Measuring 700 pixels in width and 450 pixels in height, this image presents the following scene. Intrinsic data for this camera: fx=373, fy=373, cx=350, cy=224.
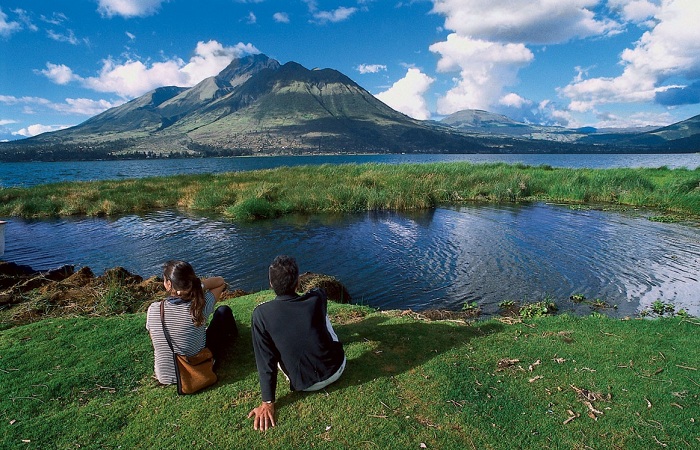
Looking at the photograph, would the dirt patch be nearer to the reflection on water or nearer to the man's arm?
the reflection on water

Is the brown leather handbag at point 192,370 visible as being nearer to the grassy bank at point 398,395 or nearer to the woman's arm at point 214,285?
the grassy bank at point 398,395

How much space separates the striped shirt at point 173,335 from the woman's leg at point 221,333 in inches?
19.9

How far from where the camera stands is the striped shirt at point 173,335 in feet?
16.5

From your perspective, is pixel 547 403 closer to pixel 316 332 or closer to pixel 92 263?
pixel 316 332

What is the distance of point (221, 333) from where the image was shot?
6.09 metres

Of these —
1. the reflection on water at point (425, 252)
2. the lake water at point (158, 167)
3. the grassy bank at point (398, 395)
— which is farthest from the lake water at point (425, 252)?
the lake water at point (158, 167)

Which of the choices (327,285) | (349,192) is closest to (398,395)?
(327,285)

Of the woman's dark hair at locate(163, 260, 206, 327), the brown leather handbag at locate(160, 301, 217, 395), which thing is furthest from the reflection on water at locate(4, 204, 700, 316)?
the woman's dark hair at locate(163, 260, 206, 327)

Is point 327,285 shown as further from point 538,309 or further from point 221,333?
point 538,309

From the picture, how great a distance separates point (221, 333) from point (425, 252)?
1246cm

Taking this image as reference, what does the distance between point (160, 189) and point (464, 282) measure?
102 feet

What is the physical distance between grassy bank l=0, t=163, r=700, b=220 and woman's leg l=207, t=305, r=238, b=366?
19352 millimetres

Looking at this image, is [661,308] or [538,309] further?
[661,308]

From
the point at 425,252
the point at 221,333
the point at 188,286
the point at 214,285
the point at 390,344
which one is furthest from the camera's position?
the point at 425,252
